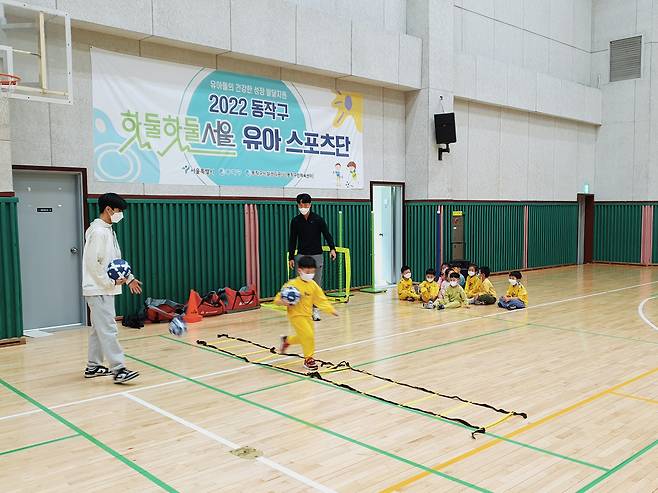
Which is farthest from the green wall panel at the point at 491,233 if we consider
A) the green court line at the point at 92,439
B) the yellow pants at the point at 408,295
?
the green court line at the point at 92,439

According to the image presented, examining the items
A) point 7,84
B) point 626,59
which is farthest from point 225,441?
point 626,59

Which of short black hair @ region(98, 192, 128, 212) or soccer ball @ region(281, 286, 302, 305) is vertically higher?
short black hair @ region(98, 192, 128, 212)

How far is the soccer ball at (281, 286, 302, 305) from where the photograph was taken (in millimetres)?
6320

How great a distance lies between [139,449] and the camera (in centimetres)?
441

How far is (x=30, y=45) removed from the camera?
7801 millimetres

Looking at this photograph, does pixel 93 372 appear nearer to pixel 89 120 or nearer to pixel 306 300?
pixel 306 300

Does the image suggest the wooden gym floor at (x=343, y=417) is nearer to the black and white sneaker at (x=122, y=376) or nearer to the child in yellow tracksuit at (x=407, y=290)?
the black and white sneaker at (x=122, y=376)

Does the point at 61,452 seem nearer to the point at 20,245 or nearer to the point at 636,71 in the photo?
the point at 20,245

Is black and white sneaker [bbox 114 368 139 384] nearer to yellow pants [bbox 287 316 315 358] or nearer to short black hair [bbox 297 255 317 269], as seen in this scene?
yellow pants [bbox 287 316 315 358]

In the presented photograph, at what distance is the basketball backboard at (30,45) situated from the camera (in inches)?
295

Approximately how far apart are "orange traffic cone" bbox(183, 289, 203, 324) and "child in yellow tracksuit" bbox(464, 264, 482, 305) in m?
5.12

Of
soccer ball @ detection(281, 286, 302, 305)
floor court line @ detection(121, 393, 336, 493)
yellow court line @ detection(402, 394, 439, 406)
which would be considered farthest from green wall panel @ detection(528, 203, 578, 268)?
floor court line @ detection(121, 393, 336, 493)

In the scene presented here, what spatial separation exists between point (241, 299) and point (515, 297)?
497 centimetres

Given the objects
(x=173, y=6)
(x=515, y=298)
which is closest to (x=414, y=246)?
(x=515, y=298)
